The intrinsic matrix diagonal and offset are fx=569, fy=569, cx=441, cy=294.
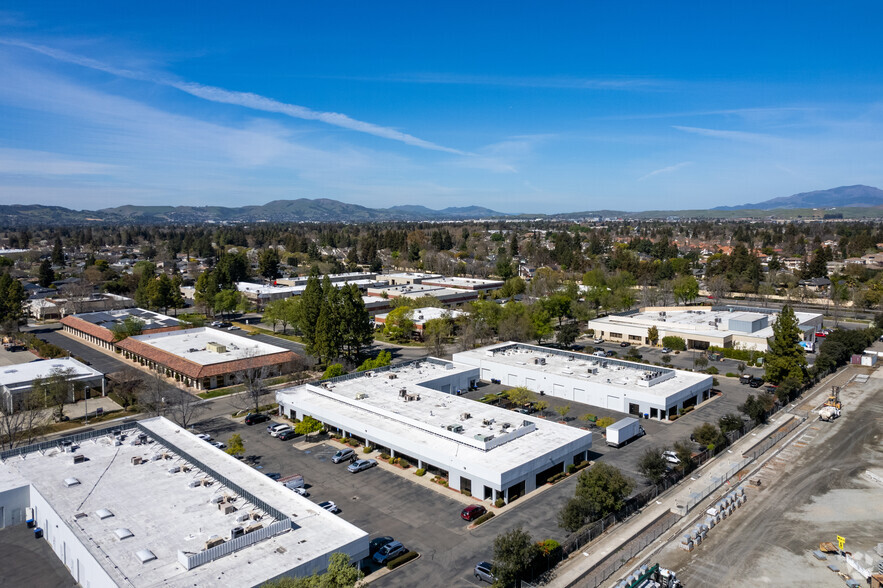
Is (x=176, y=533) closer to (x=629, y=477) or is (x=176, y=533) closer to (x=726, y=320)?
(x=629, y=477)

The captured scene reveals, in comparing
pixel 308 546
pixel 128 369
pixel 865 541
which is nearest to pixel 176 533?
pixel 308 546

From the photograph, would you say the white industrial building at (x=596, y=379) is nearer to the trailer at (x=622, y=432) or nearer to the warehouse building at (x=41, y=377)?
the trailer at (x=622, y=432)

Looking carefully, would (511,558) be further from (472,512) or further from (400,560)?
(472,512)

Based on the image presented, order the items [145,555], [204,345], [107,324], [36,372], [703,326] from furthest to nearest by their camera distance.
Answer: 1. [107,324]
2. [703,326]
3. [204,345]
4. [36,372]
5. [145,555]

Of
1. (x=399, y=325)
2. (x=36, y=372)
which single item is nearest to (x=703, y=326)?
(x=399, y=325)

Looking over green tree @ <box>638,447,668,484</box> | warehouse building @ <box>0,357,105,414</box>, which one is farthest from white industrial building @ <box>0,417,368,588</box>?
warehouse building @ <box>0,357,105,414</box>
